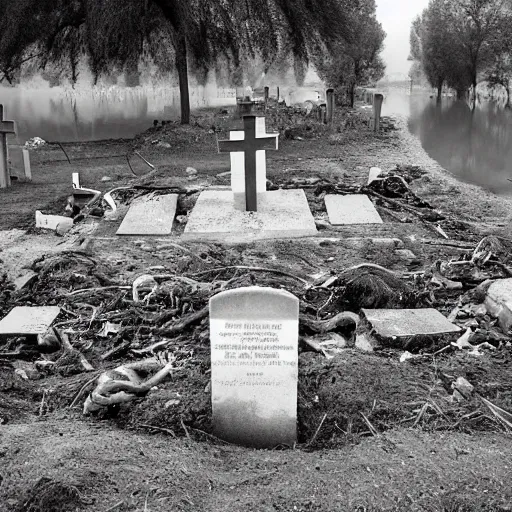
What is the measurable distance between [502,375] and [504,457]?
3.32ft

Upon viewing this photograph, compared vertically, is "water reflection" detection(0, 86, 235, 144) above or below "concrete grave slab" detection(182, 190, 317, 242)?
above

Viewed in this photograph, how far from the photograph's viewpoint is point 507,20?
50.4 metres

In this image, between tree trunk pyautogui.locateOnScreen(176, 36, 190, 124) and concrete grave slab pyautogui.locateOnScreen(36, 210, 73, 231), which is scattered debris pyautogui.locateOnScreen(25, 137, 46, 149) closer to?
tree trunk pyautogui.locateOnScreen(176, 36, 190, 124)

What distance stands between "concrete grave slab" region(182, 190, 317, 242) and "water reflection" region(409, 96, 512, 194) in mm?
4729

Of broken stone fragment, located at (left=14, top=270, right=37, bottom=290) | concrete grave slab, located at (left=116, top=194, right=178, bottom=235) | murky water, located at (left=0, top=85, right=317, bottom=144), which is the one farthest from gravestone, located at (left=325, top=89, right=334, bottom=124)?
broken stone fragment, located at (left=14, top=270, right=37, bottom=290)

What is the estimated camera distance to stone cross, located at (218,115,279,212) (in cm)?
852

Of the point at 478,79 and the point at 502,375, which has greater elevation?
the point at 478,79

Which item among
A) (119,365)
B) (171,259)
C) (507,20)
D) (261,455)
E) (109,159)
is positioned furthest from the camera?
(507,20)

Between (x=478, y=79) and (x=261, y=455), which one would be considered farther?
(x=478, y=79)

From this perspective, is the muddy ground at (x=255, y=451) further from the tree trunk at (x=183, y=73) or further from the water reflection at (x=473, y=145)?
the tree trunk at (x=183, y=73)

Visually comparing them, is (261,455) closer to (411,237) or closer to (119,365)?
(119,365)

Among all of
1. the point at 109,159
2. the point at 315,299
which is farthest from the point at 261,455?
the point at 109,159

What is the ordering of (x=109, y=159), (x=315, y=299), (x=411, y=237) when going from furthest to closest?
(x=109, y=159) → (x=411, y=237) → (x=315, y=299)

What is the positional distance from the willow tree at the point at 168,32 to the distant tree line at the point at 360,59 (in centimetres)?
285
